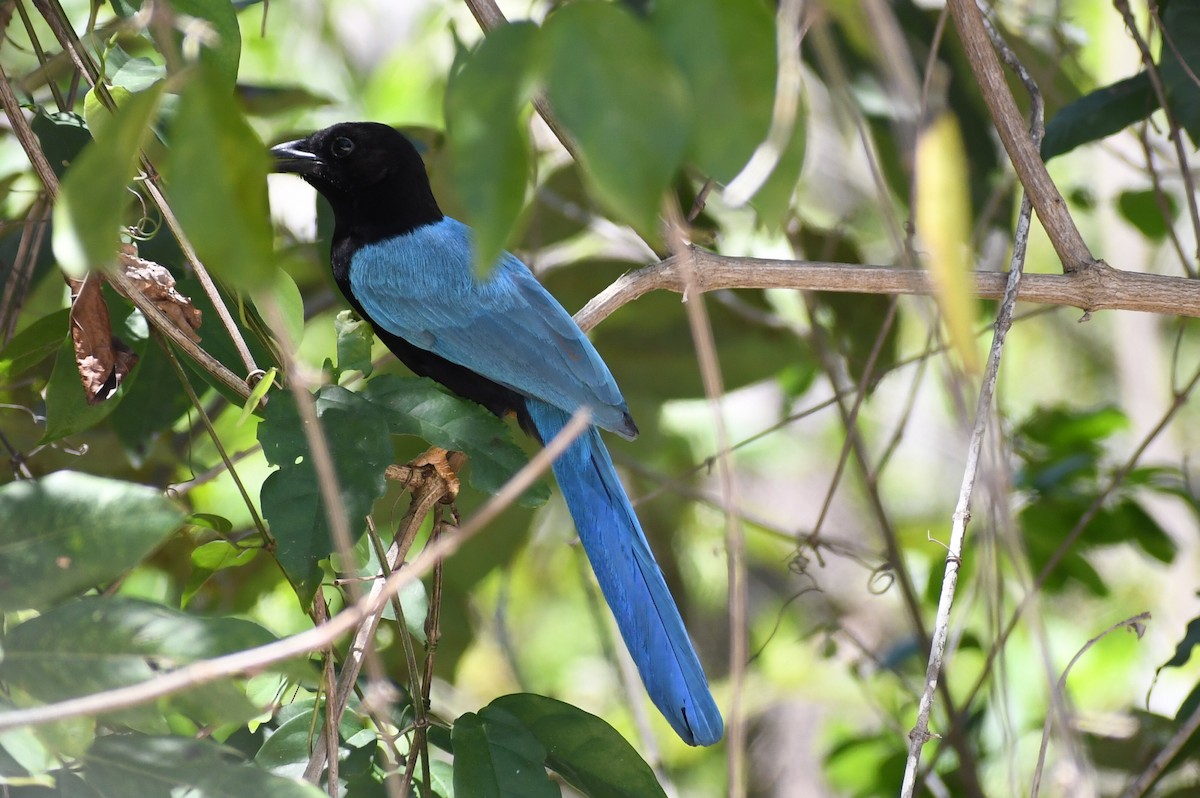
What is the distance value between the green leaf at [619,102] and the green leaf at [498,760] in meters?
1.17

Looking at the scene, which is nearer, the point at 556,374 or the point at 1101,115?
the point at 1101,115

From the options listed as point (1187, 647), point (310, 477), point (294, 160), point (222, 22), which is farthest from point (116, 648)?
point (294, 160)

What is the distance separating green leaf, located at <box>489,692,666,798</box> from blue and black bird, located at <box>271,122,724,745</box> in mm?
227

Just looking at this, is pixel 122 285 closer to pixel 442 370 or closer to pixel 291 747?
pixel 291 747

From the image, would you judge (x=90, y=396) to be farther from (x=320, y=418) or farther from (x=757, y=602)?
(x=757, y=602)

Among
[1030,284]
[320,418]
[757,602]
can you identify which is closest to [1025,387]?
[757,602]

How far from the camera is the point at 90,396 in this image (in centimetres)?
195

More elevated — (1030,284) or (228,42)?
(228,42)

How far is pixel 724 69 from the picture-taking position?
1014 mm

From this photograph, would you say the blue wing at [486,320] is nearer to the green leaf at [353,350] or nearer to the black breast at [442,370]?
the black breast at [442,370]

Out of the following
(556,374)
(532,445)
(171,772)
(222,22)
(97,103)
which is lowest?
(532,445)

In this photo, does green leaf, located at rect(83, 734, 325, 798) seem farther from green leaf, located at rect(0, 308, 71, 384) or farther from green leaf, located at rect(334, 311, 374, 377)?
green leaf, located at rect(0, 308, 71, 384)

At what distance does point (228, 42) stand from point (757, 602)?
566 cm

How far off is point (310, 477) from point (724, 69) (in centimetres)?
106
